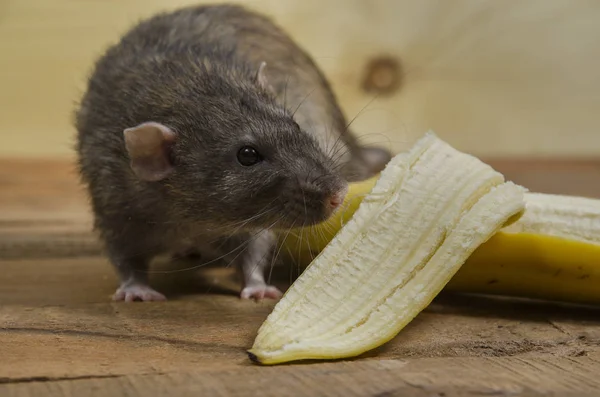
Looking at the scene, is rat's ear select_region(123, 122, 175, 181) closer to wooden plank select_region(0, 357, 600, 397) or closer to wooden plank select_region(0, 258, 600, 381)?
wooden plank select_region(0, 258, 600, 381)

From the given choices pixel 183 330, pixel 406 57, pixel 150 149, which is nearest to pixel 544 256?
pixel 183 330

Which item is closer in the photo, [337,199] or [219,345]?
[219,345]

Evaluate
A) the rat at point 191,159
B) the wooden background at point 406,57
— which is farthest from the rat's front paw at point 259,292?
the wooden background at point 406,57

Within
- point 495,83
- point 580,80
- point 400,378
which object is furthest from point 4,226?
point 580,80

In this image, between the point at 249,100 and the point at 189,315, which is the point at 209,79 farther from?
the point at 189,315

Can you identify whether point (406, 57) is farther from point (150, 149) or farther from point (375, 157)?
point (150, 149)

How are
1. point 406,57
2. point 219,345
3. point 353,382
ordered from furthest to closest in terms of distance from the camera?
point 406,57
point 219,345
point 353,382
